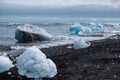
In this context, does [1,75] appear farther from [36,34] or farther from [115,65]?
[36,34]

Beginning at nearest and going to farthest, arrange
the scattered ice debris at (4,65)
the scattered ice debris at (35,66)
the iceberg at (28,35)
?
1. the scattered ice debris at (35,66)
2. the scattered ice debris at (4,65)
3. the iceberg at (28,35)

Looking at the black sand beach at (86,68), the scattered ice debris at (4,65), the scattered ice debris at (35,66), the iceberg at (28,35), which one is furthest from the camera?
the iceberg at (28,35)

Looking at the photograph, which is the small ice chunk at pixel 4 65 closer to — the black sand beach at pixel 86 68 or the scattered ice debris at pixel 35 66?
the black sand beach at pixel 86 68

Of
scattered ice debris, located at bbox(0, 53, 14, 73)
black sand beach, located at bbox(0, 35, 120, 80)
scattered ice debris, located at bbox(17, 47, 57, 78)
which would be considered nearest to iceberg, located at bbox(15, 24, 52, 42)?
black sand beach, located at bbox(0, 35, 120, 80)

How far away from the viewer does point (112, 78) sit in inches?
323

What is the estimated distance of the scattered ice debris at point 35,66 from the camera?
26.2 ft

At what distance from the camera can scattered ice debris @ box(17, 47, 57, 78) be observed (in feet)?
26.2

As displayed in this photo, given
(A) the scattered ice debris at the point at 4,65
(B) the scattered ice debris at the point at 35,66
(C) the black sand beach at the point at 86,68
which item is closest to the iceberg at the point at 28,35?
(C) the black sand beach at the point at 86,68

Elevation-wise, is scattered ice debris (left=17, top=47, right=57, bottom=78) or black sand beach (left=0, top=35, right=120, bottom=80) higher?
scattered ice debris (left=17, top=47, right=57, bottom=78)

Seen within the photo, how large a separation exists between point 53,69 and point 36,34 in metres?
15.2

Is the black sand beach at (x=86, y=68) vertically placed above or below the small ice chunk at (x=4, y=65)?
below

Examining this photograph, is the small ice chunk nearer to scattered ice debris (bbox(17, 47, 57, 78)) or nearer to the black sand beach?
the black sand beach

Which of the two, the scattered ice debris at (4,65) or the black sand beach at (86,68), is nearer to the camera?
the black sand beach at (86,68)

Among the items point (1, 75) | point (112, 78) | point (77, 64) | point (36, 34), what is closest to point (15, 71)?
point (1, 75)
